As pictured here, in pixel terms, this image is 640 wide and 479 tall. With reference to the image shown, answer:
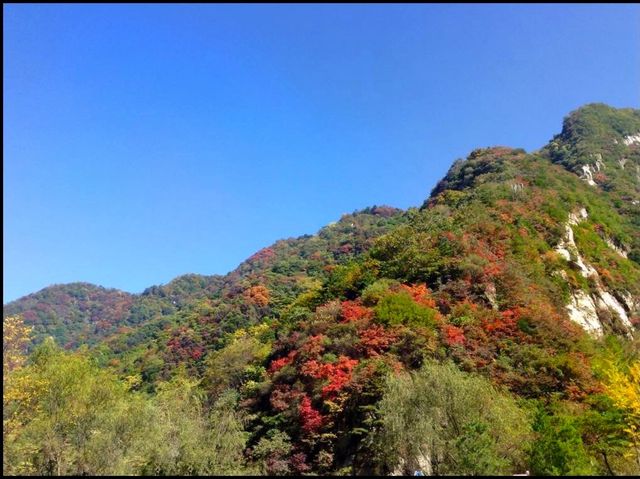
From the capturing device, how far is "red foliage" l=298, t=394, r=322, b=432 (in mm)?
31688

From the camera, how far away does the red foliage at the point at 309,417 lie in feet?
104

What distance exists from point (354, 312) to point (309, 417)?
11.4 metres

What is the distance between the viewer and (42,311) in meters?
191

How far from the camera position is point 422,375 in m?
26.2

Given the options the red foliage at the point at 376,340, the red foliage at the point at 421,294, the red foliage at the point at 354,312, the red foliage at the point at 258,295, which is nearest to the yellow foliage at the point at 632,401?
the red foliage at the point at 376,340

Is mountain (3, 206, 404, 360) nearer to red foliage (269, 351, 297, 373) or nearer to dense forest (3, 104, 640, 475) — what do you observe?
dense forest (3, 104, 640, 475)

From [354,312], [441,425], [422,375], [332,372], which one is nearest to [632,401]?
[441,425]

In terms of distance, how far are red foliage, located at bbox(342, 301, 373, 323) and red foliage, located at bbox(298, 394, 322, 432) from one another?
29.4ft

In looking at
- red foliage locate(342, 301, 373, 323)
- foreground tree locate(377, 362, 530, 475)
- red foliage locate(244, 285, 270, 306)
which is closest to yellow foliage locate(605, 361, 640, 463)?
foreground tree locate(377, 362, 530, 475)

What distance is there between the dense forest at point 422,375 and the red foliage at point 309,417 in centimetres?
10

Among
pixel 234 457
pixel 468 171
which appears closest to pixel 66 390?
pixel 234 457

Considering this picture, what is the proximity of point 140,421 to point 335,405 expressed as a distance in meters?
12.6

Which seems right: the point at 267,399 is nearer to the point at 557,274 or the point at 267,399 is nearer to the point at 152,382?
the point at 557,274

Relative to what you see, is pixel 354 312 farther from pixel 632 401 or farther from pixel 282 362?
pixel 632 401
